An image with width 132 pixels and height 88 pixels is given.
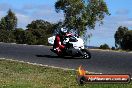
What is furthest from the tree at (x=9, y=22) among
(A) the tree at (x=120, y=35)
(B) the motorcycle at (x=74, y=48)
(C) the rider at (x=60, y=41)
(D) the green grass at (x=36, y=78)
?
(D) the green grass at (x=36, y=78)

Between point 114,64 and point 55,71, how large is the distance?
5.11 metres

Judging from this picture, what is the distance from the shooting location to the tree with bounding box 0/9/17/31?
8838 centimetres

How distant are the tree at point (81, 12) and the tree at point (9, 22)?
103 feet

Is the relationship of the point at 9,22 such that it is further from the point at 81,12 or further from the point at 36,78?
the point at 36,78

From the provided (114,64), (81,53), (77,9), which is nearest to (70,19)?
(77,9)

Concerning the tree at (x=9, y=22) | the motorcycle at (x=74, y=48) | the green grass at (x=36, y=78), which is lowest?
the green grass at (x=36, y=78)

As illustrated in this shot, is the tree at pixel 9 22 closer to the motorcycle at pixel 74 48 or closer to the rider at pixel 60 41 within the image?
the rider at pixel 60 41

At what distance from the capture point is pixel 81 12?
57.7m

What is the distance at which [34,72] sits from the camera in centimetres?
1744

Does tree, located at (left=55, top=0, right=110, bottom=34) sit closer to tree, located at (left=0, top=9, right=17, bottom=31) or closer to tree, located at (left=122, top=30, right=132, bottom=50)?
tree, located at (left=122, top=30, right=132, bottom=50)

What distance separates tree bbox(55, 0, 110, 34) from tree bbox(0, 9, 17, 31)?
31491 millimetres

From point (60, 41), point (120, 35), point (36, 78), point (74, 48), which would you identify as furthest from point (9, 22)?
point (36, 78)

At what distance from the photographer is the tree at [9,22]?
290ft

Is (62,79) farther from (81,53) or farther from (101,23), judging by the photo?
(101,23)
